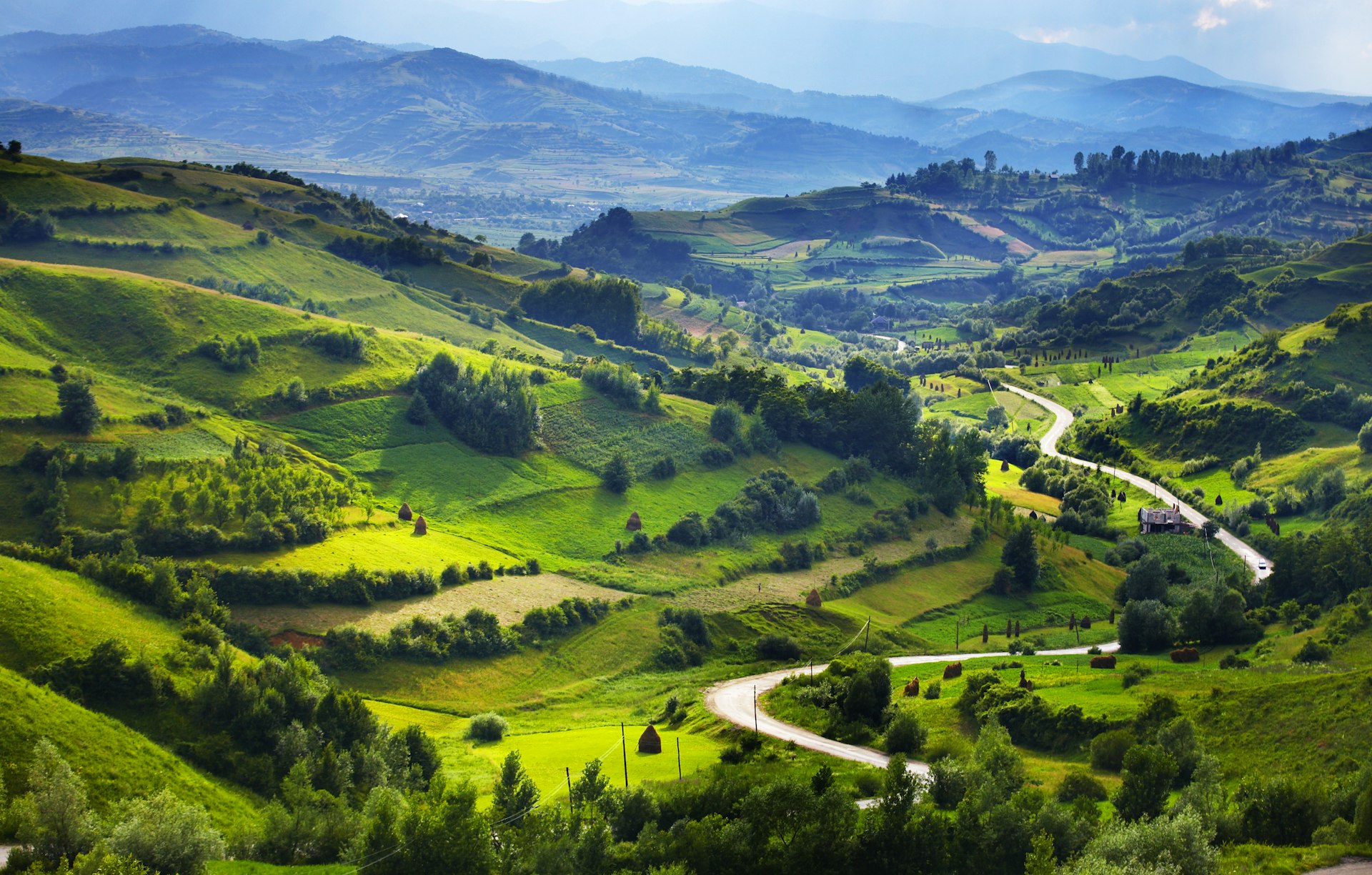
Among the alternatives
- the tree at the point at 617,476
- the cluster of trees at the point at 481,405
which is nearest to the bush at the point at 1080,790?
the tree at the point at 617,476

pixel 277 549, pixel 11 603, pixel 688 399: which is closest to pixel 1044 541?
pixel 688 399

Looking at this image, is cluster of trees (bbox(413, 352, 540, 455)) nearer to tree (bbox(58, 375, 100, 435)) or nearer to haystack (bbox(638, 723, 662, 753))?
tree (bbox(58, 375, 100, 435))

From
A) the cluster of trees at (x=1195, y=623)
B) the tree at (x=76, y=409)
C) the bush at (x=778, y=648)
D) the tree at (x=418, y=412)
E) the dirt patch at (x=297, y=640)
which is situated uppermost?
the tree at (x=76, y=409)

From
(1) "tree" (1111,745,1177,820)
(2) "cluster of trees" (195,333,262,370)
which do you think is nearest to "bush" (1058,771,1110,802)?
(1) "tree" (1111,745,1177,820)

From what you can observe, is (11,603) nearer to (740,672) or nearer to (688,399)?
(740,672)

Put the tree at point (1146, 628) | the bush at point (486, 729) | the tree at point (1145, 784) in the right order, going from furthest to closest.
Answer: the tree at point (1146, 628) < the bush at point (486, 729) < the tree at point (1145, 784)

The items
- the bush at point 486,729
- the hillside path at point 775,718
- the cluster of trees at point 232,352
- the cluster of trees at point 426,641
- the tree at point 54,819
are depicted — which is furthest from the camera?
the cluster of trees at point 232,352

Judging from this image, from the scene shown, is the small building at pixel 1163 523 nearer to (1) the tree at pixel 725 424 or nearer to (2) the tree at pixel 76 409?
(1) the tree at pixel 725 424

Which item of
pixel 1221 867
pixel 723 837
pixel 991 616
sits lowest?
pixel 991 616

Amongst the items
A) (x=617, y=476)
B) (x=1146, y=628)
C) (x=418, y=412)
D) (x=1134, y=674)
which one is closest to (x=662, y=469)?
(x=617, y=476)
